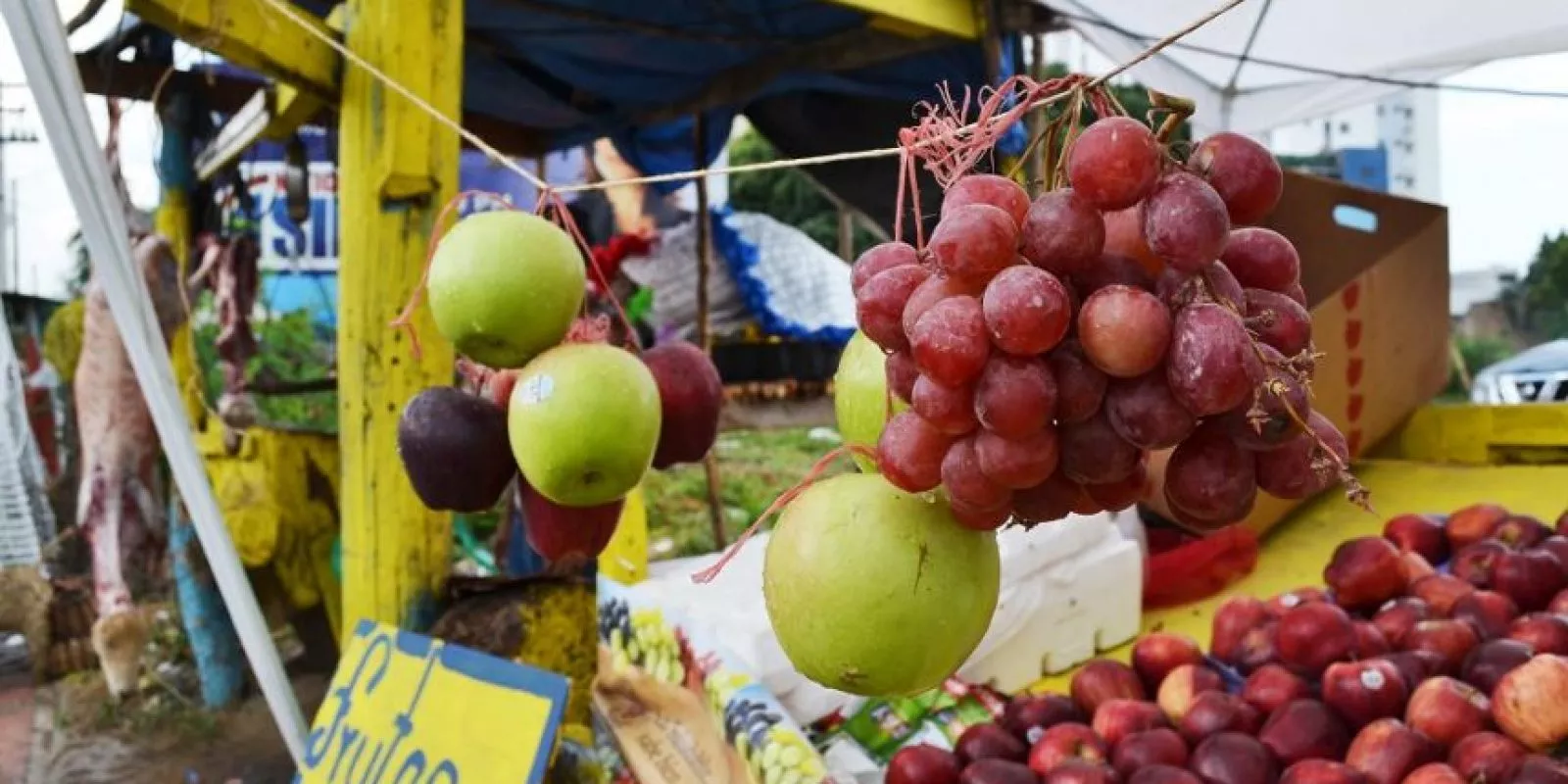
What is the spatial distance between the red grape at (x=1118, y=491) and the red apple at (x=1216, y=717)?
1.45 metres

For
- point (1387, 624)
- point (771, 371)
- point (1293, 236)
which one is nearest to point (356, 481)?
point (1387, 624)

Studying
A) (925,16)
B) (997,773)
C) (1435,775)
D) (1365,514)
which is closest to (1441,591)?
(1435,775)

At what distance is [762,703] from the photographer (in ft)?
7.44

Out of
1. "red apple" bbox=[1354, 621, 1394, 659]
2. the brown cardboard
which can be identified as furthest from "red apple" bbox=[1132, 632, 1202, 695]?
the brown cardboard

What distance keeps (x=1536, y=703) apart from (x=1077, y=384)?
1684 mm

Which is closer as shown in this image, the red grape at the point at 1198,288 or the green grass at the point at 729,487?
the red grape at the point at 1198,288

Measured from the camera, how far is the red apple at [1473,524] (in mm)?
2831

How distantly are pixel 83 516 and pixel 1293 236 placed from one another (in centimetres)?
488

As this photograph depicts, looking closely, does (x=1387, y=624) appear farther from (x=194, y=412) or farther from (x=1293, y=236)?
(x=194, y=412)

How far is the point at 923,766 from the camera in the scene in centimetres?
213

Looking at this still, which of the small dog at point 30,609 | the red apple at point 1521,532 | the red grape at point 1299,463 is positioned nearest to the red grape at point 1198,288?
the red grape at point 1299,463

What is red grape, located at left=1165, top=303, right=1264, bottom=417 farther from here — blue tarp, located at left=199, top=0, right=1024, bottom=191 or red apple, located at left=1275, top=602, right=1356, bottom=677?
blue tarp, located at left=199, top=0, right=1024, bottom=191

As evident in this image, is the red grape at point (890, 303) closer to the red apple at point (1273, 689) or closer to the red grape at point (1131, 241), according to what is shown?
the red grape at point (1131, 241)

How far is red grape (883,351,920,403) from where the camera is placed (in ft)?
2.88
